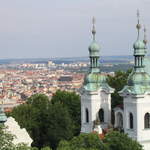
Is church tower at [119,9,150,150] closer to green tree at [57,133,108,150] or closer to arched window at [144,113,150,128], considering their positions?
arched window at [144,113,150,128]

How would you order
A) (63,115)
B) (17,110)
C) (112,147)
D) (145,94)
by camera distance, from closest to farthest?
(112,147) < (145,94) < (63,115) < (17,110)

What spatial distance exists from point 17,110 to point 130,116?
15.4 metres

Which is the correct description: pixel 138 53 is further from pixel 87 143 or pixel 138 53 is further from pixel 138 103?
pixel 87 143

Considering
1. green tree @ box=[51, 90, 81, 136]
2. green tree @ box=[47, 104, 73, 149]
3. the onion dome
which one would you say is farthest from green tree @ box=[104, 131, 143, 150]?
green tree @ box=[51, 90, 81, 136]

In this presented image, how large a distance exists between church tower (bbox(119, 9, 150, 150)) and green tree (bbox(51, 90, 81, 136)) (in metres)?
9.99

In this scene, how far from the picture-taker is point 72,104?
193ft

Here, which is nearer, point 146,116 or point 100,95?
point 146,116

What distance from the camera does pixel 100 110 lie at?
48688 mm

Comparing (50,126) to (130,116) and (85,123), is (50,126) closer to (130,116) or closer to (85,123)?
(85,123)

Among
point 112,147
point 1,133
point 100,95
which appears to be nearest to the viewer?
point 1,133

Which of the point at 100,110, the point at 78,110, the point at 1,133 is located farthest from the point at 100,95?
the point at 1,133

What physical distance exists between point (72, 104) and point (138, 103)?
15659 millimetres

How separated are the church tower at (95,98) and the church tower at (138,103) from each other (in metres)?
3.32

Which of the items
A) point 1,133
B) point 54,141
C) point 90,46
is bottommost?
point 54,141
